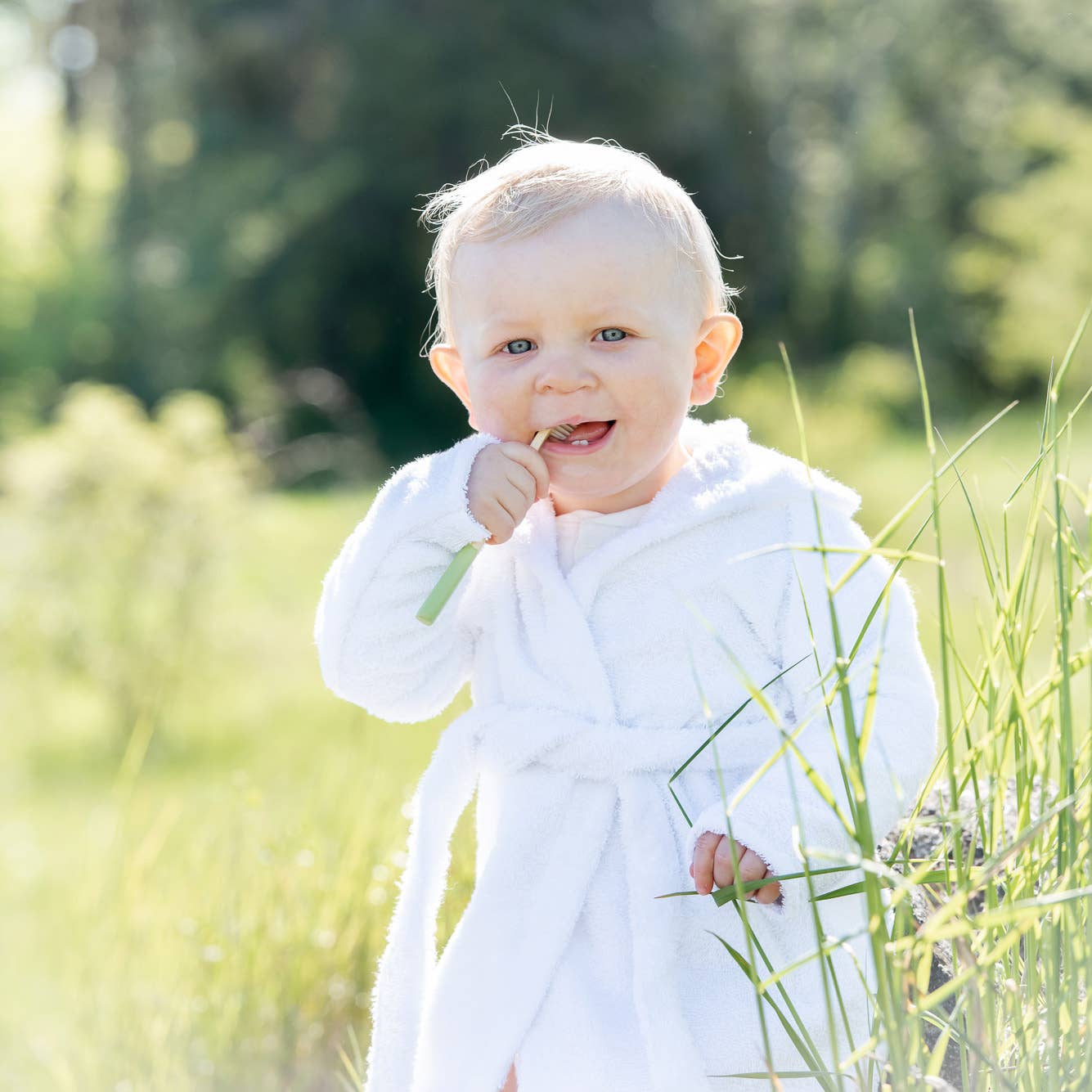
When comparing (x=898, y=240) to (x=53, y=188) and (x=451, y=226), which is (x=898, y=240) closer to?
(x=53, y=188)

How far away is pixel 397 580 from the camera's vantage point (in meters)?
1.63

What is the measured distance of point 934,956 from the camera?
72.0 inches

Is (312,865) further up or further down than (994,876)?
further up

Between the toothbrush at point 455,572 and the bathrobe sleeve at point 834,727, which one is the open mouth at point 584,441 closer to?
the toothbrush at point 455,572

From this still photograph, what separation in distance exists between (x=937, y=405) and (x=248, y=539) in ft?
37.5

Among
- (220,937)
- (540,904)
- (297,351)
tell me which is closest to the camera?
(540,904)

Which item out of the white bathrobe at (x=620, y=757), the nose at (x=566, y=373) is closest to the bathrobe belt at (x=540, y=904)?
the white bathrobe at (x=620, y=757)

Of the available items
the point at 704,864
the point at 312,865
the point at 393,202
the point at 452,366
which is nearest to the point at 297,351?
the point at 393,202

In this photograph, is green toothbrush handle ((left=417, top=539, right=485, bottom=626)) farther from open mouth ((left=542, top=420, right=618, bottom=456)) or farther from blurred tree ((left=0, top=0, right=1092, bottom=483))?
blurred tree ((left=0, top=0, right=1092, bottom=483))

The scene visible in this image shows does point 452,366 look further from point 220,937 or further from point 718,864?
point 220,937

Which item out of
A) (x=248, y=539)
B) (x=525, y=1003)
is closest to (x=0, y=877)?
(x=248, y=539)

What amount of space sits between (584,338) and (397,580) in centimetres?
36

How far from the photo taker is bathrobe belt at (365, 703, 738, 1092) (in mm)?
1521

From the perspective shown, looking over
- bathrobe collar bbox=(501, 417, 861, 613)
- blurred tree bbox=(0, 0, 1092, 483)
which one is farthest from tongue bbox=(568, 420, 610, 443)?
blurred tree bbox=(0, 0, 1092, 483)
